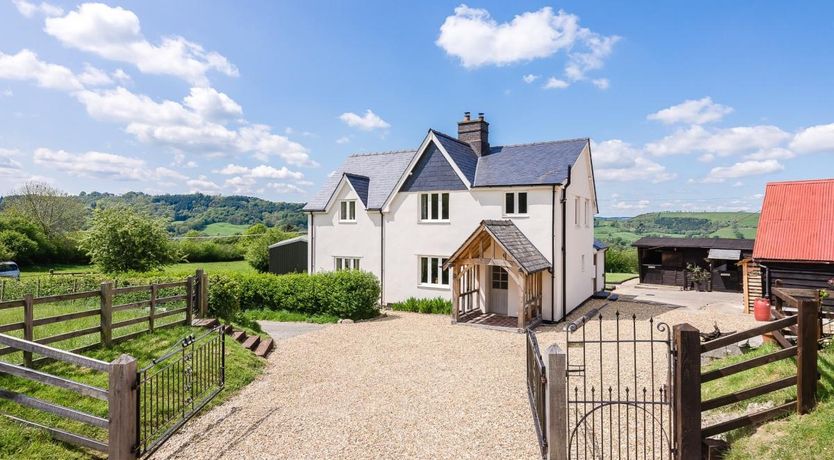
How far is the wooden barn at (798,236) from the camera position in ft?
50.3

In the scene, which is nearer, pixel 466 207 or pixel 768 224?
pixel 768 224

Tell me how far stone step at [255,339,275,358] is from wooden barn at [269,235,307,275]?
18.9 meters

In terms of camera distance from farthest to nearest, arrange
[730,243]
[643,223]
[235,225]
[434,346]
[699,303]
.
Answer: [643,223], [235,225], [730,243], [699,303], [434,346]

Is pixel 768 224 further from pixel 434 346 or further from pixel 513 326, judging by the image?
pixel 434 346

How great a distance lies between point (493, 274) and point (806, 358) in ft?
45.0

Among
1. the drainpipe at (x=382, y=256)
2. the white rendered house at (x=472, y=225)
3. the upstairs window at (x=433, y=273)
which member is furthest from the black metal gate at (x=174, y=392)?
the drainpipe at (x=382, y=256)

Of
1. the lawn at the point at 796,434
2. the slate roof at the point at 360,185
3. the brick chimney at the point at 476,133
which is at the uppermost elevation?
the brick chimney at the point at 476,133

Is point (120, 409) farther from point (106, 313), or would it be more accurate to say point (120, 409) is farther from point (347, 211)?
point (347, 211)

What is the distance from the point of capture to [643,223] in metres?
105

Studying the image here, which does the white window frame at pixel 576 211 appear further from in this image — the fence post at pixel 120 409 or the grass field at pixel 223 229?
the grass field at pixel 223 229

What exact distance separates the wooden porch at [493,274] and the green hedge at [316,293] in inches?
150

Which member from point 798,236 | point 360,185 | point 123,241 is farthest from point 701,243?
point 123,241

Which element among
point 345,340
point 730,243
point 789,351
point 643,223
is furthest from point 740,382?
point 643,223

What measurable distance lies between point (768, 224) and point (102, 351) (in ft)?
72.1
